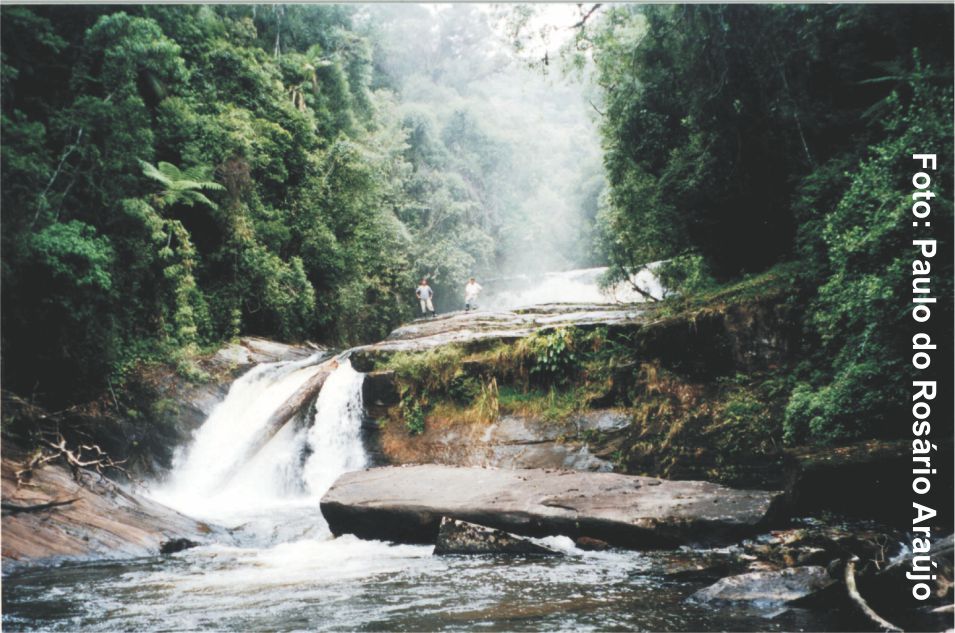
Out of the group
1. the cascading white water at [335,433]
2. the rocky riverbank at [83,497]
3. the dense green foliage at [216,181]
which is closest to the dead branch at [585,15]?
the dense green foliage at [216,181]

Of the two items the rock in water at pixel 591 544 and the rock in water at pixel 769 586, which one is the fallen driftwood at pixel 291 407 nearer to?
the rock in water at pixel 591 544

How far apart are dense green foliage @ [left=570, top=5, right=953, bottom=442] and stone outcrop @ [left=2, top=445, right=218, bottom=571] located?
7.10 meters

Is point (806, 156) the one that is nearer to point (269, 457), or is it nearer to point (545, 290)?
point (269, 457)

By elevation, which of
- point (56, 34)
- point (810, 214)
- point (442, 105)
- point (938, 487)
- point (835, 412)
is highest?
point (442, 105)

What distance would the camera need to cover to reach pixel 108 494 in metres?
7.63

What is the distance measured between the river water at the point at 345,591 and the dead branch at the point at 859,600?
173 millimetres

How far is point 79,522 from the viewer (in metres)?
6.89

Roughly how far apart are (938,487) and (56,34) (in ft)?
43.8

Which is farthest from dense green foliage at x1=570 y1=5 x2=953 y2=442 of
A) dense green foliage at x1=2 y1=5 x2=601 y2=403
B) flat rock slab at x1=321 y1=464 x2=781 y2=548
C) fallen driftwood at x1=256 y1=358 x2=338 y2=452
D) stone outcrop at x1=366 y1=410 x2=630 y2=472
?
fallen driftwood at x1=256 y1=358 x2=338 y2=452

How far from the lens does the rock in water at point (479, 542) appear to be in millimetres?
6137

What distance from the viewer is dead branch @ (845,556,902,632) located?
3.49 m

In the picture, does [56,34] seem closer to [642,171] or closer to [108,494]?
[108,494]

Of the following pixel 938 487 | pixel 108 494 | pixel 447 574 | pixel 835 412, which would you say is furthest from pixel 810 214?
pixel 108 494

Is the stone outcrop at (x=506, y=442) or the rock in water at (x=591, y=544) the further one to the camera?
the stone outcrop at (x=506, y=442)
